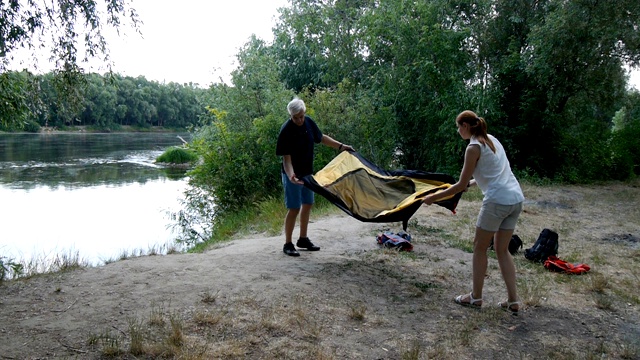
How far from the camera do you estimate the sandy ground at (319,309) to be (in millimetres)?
4008

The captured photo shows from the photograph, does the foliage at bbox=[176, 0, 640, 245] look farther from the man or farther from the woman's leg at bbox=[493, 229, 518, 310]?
the woman's leg at bbox=[493, 229, 518, 310]

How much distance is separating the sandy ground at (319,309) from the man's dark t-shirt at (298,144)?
1.17 meters

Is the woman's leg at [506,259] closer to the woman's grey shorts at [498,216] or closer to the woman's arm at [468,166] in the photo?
the woman's grey shorts at [498,216]

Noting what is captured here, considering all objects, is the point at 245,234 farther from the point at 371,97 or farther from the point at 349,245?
the point at 371,97

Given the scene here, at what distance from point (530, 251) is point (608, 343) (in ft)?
8.60

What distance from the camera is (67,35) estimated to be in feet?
22.2

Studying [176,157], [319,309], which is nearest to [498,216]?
[319,309]

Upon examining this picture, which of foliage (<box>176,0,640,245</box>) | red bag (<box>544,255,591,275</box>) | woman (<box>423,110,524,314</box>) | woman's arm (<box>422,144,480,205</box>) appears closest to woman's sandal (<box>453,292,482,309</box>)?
woman (<box>423,110,524,314</box>)

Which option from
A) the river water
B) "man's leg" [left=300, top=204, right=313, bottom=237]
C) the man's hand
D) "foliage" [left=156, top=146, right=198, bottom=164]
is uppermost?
the man's hand

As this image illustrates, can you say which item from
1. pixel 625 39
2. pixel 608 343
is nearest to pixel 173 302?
pixel 608 343

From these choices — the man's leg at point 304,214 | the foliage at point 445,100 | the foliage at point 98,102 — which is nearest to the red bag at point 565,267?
the man's leg at point 304,214

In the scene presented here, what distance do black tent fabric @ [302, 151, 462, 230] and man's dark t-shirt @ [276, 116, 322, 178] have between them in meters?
0.22

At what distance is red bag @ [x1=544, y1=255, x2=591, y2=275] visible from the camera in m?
6.36

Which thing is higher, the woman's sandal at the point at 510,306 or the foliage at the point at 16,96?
the foliage at the point at 16,96
